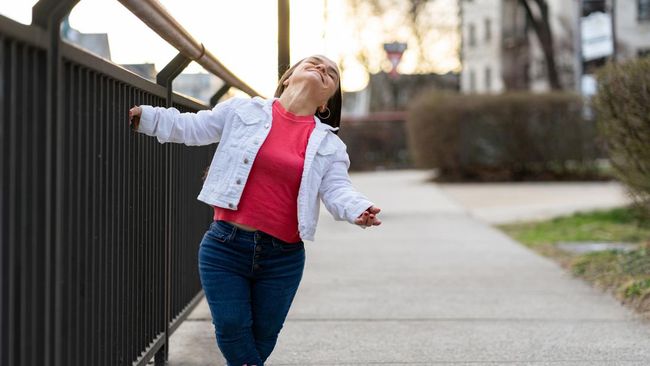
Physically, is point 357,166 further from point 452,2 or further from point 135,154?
point 135,154

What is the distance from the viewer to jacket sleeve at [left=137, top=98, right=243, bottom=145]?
3.19m

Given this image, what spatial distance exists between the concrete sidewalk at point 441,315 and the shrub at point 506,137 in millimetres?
12048

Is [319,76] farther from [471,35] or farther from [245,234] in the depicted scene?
[471,35]

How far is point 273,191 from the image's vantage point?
3289 millimetres

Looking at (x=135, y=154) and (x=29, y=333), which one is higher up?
(x=135, y=154)

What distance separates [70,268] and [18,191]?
18.4 inches

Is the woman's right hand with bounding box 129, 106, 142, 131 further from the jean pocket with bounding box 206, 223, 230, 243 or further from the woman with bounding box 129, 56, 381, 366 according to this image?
the jean pocket with bounding box 206, 223, 230, 243

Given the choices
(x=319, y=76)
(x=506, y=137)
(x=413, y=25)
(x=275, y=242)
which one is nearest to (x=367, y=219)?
(x=275, y=242)

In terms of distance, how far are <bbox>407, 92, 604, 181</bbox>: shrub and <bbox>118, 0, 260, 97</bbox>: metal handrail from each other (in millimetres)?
17458

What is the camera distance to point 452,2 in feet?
133

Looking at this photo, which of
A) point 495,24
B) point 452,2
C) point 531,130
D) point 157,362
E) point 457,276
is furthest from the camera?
point 495,24

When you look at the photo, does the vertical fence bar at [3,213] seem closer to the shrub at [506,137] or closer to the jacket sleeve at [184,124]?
the jacket sleeve at [184,124]

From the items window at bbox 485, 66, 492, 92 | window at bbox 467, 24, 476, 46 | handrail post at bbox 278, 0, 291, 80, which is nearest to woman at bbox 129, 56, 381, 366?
handrail post at bbox 278, 0, 291, 80

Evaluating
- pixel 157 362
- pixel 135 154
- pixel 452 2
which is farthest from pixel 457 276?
pixel 452 2
